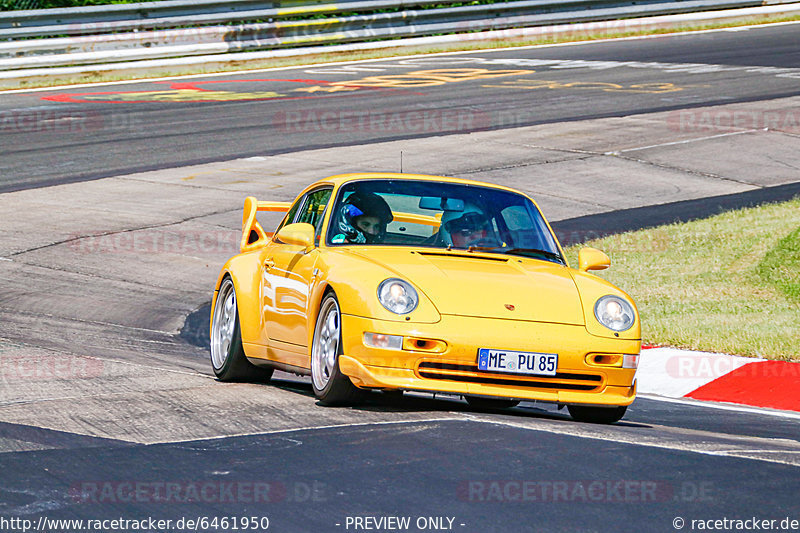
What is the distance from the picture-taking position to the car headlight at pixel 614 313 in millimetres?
7070

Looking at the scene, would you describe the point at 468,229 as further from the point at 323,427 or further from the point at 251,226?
the point at 251,226

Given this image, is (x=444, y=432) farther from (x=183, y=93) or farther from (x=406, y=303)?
(x=183, y=93)

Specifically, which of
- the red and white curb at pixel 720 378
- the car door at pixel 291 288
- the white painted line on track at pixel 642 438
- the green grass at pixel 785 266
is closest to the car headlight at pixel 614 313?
the white painted line on track at pixel 642 438

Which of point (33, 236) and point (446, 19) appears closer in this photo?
point (33, 236)

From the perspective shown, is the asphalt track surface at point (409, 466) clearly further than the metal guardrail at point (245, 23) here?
No

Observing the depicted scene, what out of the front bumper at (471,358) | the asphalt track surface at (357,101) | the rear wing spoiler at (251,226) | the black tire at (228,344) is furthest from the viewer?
the asphalt track surface at (357,101)

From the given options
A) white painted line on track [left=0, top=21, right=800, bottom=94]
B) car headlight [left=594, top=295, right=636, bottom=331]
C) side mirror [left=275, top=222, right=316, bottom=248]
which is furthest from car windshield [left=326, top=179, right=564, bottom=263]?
white painted line on track [left=0, top=21, right=800, bottom=94]

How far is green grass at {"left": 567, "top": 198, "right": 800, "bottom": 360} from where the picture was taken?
33.0 feet

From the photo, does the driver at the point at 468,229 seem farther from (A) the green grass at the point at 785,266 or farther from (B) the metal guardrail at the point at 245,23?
(B) the metal guardrail at the point at 245,23

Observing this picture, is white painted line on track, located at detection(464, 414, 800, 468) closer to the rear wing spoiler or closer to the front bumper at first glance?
the front bumper

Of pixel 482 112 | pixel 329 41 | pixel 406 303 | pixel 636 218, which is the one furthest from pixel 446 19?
pixel 406 303

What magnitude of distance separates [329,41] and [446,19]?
3.39 meters

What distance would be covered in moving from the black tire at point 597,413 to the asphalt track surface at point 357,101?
484 inches

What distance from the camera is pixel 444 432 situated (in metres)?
6.19
